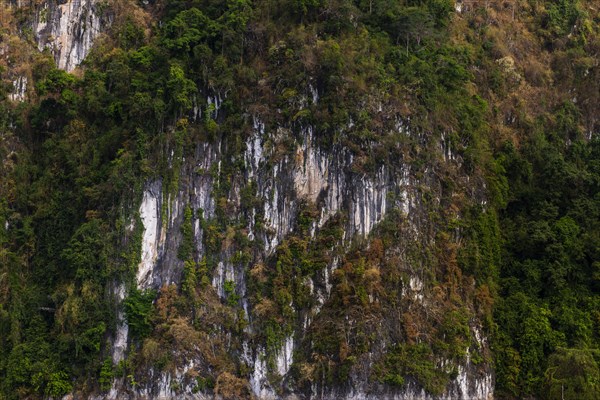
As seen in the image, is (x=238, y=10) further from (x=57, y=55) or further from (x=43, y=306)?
(x=43, y=306)

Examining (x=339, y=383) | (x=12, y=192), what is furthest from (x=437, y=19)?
(x=12, y=192)

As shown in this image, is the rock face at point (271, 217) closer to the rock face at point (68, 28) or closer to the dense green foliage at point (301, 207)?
the dense green foliage at point (301, 207)

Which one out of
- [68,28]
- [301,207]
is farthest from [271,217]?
[68,28]

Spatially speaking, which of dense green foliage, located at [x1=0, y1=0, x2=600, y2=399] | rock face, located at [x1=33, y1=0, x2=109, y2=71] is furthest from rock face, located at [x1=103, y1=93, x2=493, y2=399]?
rock face, located at [x1=33, y1=0, x2=109, y2=71]

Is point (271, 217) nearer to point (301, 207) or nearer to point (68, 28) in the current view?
point (301, 207)

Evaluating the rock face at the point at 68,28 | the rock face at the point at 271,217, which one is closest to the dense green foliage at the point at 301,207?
the rock face at the point at 271,217

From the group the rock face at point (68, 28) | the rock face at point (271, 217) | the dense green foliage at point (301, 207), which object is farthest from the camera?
the rock face at point (68, 28)

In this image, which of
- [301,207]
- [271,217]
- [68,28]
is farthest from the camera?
[68,28]
